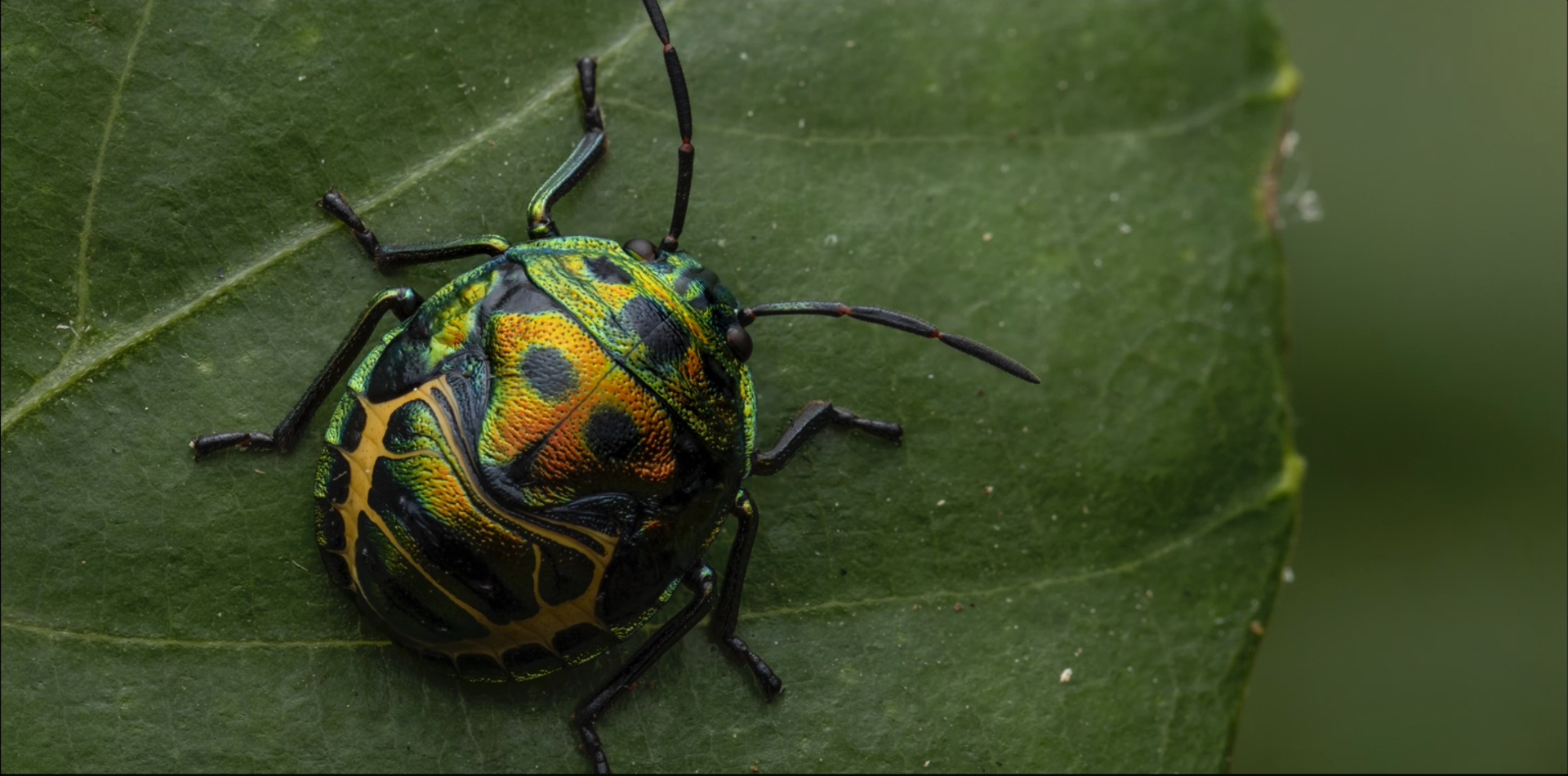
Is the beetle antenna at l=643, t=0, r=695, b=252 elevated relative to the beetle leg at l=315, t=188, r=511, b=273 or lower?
elevated

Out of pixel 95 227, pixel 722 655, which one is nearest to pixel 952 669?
pixel 722 655

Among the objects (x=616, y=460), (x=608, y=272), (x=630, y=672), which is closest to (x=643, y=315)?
(x=608, y=272)

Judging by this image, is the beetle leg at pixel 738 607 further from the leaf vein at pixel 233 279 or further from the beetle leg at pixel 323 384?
the leaf vein at pixel 233 279

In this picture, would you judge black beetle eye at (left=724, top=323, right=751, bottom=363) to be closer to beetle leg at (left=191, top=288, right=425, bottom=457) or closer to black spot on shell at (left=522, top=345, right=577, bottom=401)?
black spot on shell at (left=522, top=345, right=577, bottom=401)

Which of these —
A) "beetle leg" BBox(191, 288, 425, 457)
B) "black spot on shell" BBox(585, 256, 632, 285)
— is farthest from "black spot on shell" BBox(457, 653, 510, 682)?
"black spot on shell" BBox(585, 256, 632, 285)

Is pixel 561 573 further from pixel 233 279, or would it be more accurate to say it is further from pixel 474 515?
pixel 233 279

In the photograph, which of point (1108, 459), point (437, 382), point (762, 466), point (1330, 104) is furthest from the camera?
point (1330, 104)

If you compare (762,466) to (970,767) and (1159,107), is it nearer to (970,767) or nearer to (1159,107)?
(970,767)
